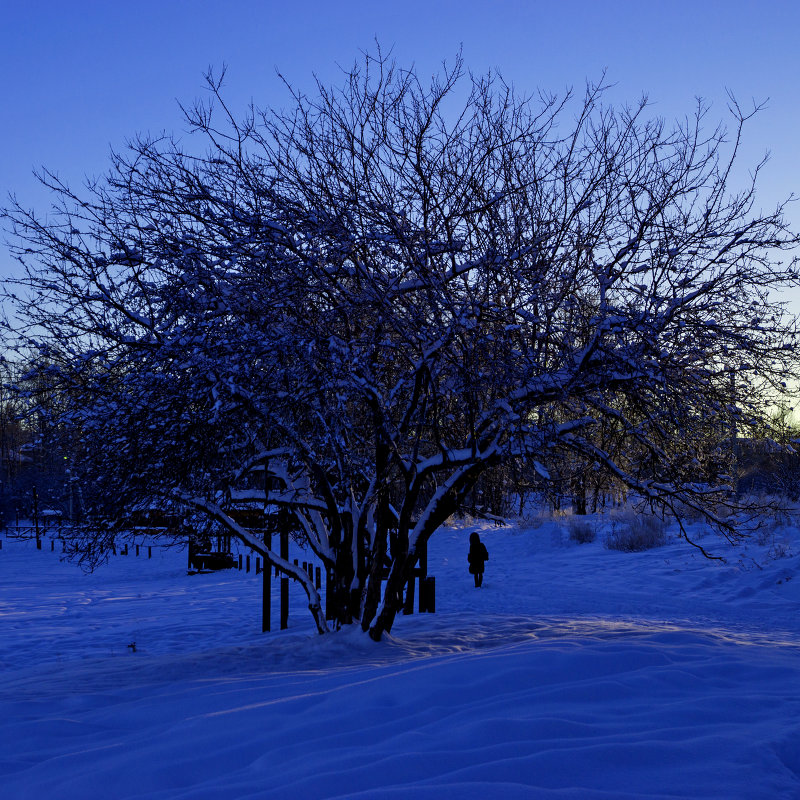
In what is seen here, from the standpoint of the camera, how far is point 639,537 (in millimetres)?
23141

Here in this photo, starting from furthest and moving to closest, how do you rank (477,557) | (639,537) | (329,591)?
1. (639,537)
2. (477,557)
3. (329,591)

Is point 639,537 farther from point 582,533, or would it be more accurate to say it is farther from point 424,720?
point 424,720

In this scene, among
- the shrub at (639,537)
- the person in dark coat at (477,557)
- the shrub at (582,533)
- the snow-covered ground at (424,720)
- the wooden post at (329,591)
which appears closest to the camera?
the snow-covered ground at (424,720)

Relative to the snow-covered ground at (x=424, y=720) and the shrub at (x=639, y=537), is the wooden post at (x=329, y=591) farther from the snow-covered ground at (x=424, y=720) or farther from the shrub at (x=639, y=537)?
the shrub at (x=639, y=537)

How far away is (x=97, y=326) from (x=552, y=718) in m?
7.02

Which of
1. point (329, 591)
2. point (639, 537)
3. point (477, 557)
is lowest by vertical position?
point (329, 591)

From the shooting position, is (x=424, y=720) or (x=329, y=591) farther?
(x=329, y=591)

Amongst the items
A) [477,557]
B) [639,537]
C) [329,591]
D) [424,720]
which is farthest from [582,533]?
[424,720]

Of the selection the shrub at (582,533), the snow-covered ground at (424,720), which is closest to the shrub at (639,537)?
the shrub at (582,533)

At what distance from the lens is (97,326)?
9.05 metres

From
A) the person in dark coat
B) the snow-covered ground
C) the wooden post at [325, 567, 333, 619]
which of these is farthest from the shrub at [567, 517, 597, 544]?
the wooden post at [325, 567, 333, 619]

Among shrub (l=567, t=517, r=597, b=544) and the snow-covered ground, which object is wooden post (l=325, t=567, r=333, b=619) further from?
shrub (l=567, t=517, r=597, b=544)

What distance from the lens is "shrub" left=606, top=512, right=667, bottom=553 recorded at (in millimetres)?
23031

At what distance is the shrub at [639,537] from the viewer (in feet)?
75.6
